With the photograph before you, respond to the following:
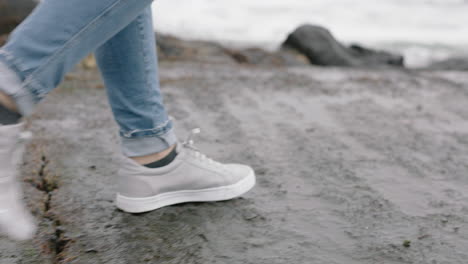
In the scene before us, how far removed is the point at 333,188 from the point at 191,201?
0.55 meters

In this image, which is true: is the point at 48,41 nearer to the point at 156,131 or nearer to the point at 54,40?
the point at 54,40

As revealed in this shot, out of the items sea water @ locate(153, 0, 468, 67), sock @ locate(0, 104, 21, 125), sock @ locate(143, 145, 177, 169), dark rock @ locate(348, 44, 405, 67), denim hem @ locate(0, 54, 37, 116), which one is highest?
denim hem @ locate(0, 54, 37, 116)

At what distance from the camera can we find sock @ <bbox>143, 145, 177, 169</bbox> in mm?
1541

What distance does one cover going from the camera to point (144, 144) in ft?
4.86

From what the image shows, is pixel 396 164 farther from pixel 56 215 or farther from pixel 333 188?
pixel 56 215

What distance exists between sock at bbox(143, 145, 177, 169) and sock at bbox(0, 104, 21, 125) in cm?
55

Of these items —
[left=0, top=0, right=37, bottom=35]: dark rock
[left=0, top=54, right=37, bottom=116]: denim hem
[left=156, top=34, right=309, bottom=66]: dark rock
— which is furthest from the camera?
[left=156, top=34, right=309, bottom=66]: dark rock

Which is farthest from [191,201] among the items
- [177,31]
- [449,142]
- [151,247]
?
[177,31]

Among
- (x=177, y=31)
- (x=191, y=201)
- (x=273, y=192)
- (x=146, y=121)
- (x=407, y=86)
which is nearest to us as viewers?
(x=146, y=121)

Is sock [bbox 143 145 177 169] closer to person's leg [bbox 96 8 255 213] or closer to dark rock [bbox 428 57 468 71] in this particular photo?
person's leg [bbox 96 8 255 213]

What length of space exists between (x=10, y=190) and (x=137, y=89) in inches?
18.5

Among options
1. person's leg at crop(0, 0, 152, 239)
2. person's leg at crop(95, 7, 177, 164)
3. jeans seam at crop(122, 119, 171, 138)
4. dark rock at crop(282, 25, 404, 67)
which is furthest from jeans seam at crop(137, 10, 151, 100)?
dark rock at crop(282, 25, 404, 67)

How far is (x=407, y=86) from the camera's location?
13.0 feet

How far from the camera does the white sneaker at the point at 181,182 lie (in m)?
1.52
